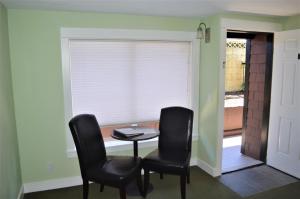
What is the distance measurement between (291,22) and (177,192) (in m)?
2.68

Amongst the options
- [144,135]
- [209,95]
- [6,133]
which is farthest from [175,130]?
[6,133]

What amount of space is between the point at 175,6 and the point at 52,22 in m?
1.38

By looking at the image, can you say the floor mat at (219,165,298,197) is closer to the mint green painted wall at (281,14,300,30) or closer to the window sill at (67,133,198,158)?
the window sill at (67,133,198,158)

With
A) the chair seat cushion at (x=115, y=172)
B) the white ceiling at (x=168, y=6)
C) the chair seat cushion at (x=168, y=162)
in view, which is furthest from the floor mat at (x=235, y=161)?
the white ceiling at (x=168, y=6)

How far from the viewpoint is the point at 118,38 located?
9.69 feet

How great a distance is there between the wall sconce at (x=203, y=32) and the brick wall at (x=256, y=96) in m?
0.96

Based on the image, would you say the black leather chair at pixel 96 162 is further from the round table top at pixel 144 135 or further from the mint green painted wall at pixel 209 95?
the mint green painted wall at pixel 209 95

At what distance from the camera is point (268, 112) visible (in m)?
3.60

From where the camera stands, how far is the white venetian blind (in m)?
2.94

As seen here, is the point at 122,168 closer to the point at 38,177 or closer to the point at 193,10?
the point at 38,177

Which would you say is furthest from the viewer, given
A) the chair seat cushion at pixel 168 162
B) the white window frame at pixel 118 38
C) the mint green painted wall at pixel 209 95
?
the mint green painted wall at pixel 209 95

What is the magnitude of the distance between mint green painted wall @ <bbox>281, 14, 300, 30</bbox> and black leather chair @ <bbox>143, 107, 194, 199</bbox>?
1.81 m

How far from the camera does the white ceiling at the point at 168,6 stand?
2383mm

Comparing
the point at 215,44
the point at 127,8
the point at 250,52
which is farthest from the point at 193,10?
the point at 250,52
